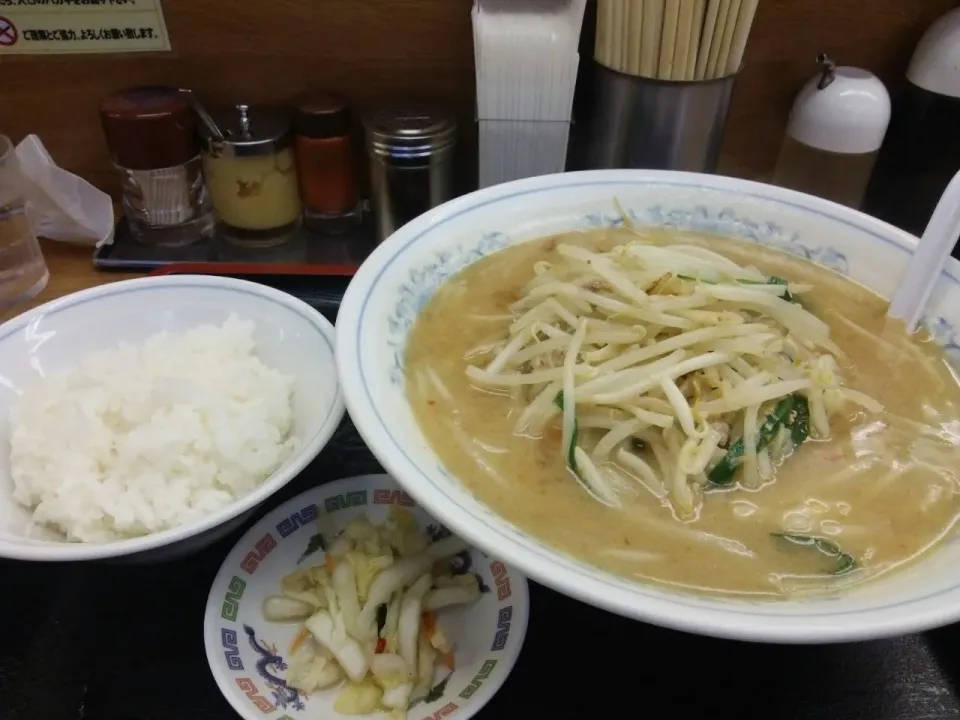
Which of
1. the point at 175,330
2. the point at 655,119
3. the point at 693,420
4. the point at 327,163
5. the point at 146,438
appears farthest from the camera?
the point at 327,163

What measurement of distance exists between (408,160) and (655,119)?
0.57 metres

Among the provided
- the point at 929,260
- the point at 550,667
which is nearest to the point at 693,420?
the point at 550,667

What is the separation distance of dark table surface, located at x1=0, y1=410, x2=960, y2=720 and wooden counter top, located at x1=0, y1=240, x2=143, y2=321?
816 millimetres

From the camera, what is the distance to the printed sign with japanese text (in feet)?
5.61

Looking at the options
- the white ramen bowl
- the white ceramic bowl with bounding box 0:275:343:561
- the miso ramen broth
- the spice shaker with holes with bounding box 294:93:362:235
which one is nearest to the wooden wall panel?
the spice shaker with holes with bounding box 294:93:362:235

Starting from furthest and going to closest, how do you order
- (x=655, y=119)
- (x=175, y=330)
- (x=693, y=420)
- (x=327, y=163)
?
(x=327, y=163) → (x=655, y=119) → (x=175, y=330) → (x=693, y=420)

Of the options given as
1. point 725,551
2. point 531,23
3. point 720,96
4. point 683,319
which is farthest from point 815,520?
point 531,23

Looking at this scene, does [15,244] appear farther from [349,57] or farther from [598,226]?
[598,226]

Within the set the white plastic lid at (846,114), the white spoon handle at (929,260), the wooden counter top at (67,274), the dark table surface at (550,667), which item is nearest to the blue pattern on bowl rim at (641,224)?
the white spoon handle at (929,260)

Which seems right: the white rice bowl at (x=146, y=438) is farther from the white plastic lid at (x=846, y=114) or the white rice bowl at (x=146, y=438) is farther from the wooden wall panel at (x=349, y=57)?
the white plastic lid at (x=846, y=114)

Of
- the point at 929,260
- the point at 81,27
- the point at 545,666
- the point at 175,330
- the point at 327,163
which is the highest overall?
the point at 81,27

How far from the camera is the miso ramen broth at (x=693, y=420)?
0.96 meters

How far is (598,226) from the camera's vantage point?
151 centimetres

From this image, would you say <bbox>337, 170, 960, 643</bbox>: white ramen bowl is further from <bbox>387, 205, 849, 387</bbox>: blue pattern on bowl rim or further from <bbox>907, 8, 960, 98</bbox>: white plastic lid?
<bbox>907, 8, 960, 98</bbox>: white plastic lid
